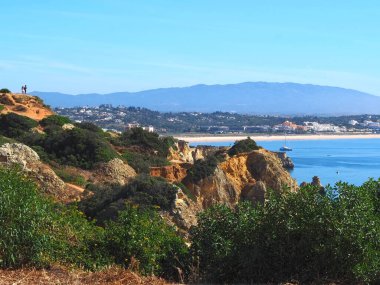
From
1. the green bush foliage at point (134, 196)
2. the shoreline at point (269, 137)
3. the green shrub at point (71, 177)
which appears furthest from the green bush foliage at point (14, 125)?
the shoreline at point (269, 137)

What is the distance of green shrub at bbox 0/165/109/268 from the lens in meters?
8.19

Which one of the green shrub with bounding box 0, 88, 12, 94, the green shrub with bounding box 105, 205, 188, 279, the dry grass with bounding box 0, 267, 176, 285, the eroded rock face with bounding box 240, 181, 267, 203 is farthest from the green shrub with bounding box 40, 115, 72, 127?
the dry grass with bounding box 0, 267, 176, 285

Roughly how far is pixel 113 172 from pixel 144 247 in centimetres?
1996

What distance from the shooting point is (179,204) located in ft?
68.0

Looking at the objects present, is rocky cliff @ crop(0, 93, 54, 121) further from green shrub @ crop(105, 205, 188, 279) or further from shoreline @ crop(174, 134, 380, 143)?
shoreline @ crop(174, 134, 380, 143)

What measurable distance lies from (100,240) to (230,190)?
69.8ft

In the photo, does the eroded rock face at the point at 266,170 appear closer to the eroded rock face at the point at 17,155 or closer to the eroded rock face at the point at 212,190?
the eroded rock face at the point at 212,190

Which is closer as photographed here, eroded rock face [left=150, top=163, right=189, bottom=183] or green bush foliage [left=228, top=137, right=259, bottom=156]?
eroded rock face [left=150, top=163, right=189, bottom=183]

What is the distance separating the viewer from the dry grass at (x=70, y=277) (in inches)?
297

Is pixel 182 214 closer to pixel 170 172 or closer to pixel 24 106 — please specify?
pixel 170 172

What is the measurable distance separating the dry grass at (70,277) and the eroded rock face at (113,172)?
65.0ft

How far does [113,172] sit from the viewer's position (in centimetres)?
2905

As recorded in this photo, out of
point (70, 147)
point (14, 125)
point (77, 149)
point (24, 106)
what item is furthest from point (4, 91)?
point (77, 149)

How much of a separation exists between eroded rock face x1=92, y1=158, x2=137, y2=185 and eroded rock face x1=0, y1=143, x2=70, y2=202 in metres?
4.44
